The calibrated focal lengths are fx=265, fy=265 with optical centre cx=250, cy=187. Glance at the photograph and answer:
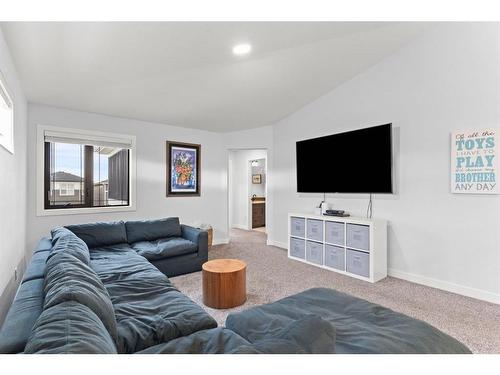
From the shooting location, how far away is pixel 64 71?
109 inches

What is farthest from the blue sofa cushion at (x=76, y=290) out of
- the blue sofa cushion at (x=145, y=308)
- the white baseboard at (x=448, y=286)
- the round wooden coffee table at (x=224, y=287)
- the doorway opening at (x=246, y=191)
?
the doorway opening at (x=246, y=191)

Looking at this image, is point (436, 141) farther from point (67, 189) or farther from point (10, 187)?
point (67, 189)

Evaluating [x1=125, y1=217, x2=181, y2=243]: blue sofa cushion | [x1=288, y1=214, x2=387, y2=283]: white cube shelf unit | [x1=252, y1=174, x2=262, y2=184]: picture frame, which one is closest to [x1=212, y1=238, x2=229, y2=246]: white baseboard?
[x1=125, y1=217, x2=181, y2=243]: blue sofa cushion

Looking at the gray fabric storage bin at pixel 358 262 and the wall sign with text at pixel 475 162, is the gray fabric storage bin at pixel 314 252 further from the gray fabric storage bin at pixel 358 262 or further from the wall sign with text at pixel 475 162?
the wall sign with text at pixel 475 162

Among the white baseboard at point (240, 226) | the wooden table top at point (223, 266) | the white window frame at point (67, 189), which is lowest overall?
the white baseboard at point (240, 226)

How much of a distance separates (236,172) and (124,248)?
4.79 metres

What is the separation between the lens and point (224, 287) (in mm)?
2566

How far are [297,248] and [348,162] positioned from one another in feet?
5.17

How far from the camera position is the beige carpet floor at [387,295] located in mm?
2184

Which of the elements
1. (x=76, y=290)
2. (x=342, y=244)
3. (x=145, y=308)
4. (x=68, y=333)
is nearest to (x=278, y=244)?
(x=342, y=244)

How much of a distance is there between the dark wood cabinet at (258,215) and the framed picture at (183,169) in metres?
2.58

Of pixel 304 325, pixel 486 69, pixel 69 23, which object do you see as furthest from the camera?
pixel 486 69
